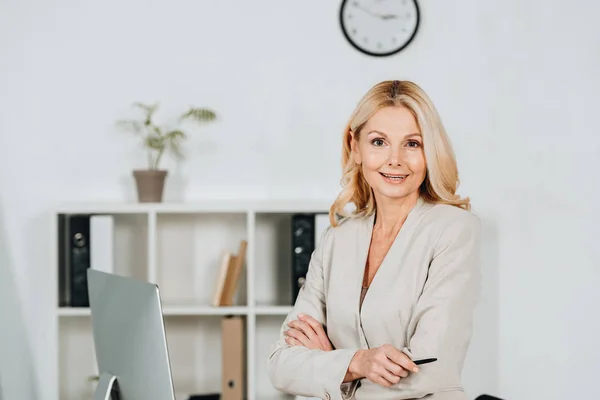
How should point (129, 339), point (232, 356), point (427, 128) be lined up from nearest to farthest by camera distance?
point (129, 339), point (427, 128), point (232, 356)

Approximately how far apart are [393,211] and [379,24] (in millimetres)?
1816

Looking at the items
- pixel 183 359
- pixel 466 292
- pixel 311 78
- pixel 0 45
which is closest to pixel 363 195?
pixel 466 292

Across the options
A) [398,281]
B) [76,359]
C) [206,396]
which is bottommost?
[206,396]

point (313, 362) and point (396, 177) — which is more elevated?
point (396, 177)

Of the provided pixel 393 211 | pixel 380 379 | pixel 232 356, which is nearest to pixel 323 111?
pixel 232 356

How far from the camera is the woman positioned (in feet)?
5.69

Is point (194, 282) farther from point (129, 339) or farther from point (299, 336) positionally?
point (129, 339)

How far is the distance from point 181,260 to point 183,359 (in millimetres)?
440

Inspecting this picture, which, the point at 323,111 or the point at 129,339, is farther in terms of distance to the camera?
the point at 323,111

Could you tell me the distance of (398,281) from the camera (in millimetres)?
1794

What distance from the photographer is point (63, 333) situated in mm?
3574

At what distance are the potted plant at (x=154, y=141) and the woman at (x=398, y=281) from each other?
1.57 m

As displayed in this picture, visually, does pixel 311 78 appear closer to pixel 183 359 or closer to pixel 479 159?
pixel 479 159

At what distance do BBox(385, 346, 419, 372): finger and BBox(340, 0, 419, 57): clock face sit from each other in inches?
80.4
